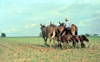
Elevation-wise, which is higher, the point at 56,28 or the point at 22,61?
the point at 56,28

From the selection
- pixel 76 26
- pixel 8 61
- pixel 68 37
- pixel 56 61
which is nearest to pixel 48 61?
pixel 56 61

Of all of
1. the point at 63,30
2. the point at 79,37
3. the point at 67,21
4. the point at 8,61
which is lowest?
the point at 8,61

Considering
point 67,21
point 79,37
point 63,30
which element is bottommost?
point 79,37

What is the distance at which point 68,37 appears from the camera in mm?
10828

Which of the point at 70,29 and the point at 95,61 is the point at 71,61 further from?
the point at 70,29

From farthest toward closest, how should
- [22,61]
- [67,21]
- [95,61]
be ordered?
[67,21] < [22,61] < [95,61]

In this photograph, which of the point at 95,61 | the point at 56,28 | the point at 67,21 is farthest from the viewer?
the point at 56,28

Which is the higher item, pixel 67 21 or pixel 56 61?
pixel 67 21

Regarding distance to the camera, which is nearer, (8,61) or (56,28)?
(8,61)

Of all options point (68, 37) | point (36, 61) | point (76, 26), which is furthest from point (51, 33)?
point (36, 61)

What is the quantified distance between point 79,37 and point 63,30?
1.87 metres

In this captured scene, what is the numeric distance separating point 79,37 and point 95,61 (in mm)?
5292

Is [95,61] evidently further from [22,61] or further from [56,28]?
[56,28]

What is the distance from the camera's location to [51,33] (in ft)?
40.2
